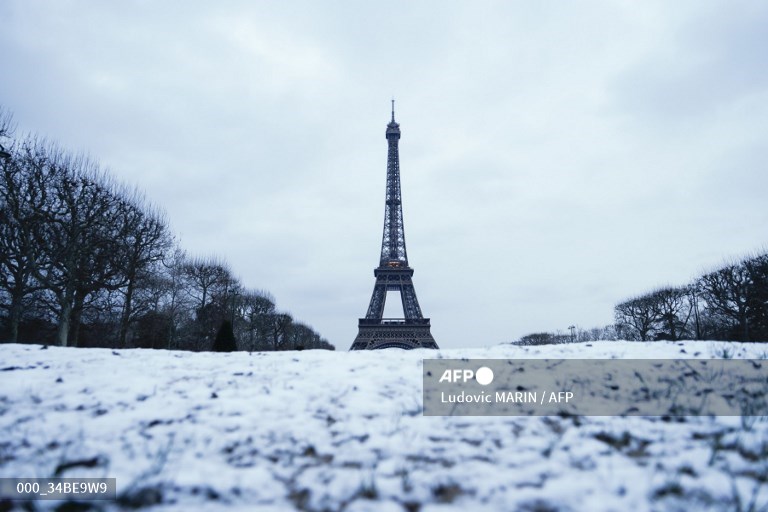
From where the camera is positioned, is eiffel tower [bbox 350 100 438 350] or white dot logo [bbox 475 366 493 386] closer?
white dot logo [bbox 475 366 493 386]

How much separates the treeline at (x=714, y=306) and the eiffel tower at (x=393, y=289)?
2095 cm

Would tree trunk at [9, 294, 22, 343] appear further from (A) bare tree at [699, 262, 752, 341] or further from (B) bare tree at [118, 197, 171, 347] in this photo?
(A) bare tree at [699, 262, 752, 341]

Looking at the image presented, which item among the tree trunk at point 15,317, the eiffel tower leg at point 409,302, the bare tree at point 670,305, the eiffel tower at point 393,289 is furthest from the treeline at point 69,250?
the bare tree at point 670,305

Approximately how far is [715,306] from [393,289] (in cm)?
3270

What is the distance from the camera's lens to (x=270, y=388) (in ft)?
18.3

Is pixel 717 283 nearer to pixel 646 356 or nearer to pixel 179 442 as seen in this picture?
pixel 646 356

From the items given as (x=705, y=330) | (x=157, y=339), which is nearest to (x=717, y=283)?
(x=705, y=330)

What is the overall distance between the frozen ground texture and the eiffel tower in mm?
37924

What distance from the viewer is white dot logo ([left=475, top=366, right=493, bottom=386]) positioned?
580 cm

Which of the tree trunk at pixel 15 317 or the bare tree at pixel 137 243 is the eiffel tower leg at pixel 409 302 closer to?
the bare tree at pixel 137 243

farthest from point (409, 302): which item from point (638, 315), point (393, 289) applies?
point (638, 315)

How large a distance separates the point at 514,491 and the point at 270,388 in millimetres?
3630

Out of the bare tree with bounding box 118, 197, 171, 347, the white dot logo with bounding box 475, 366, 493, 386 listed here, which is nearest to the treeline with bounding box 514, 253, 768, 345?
the white dot logo with bounding box 475, 366, 493, 386

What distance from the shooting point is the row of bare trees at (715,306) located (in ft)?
93.5
